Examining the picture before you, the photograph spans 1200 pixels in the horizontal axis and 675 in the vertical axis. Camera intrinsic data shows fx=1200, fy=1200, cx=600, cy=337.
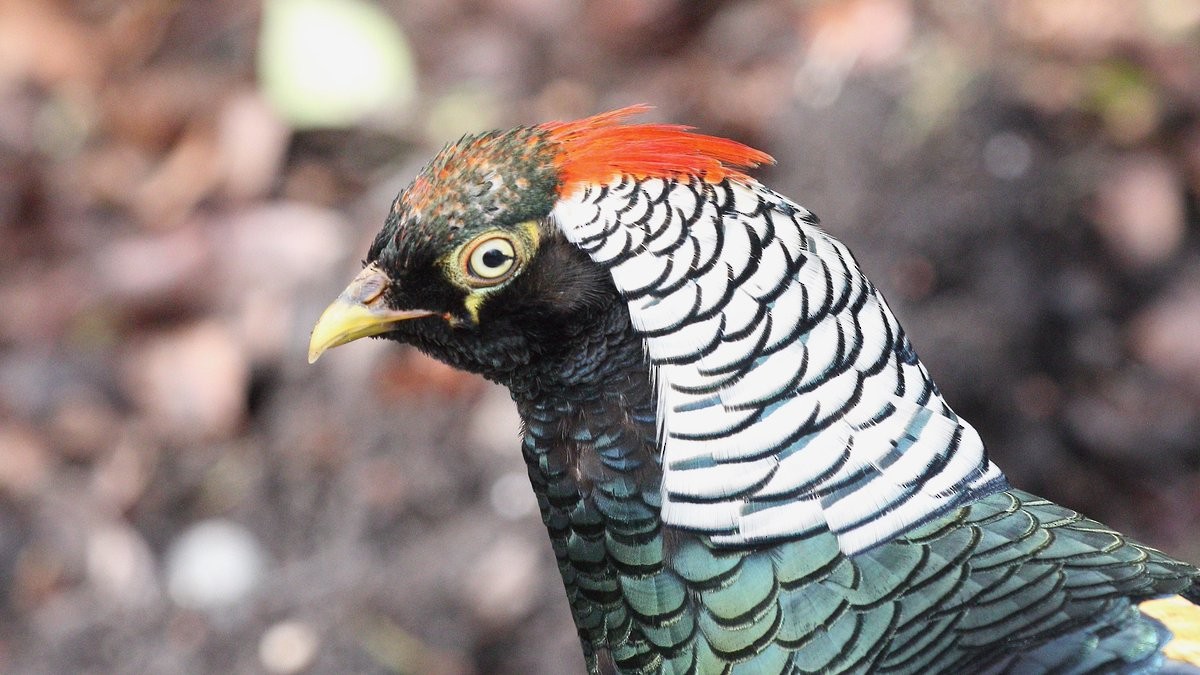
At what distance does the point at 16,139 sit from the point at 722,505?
5065mm

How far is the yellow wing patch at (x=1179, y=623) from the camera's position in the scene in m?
2.05

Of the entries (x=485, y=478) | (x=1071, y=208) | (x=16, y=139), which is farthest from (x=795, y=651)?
(x=16, y=139)

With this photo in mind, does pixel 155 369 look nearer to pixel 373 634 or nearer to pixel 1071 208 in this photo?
pixel 373 634

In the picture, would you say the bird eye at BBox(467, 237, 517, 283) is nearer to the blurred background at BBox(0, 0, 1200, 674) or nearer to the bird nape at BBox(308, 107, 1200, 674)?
the bird nape at BBox(308, 107, 1200, 674)

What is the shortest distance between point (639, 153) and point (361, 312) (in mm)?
609

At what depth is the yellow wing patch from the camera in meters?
2.05

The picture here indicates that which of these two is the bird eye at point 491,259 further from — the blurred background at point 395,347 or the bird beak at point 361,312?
the blurred background at point 395,347

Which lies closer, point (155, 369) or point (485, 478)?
point (485, 478)

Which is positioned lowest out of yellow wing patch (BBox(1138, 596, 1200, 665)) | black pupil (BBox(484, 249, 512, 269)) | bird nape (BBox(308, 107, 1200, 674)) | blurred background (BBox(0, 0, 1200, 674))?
yellow wing patch (BBox(1138, 596, 1200, 665))

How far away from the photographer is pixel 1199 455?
5121 mm

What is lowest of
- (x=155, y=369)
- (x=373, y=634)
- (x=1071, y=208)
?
(x=373, y=634)

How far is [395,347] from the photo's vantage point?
16.1 ft

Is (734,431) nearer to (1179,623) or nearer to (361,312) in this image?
(361,312)

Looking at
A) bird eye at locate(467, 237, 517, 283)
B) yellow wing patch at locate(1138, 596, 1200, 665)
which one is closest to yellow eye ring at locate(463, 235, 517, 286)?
bird eye at locate(467, 237, 517, 283)
